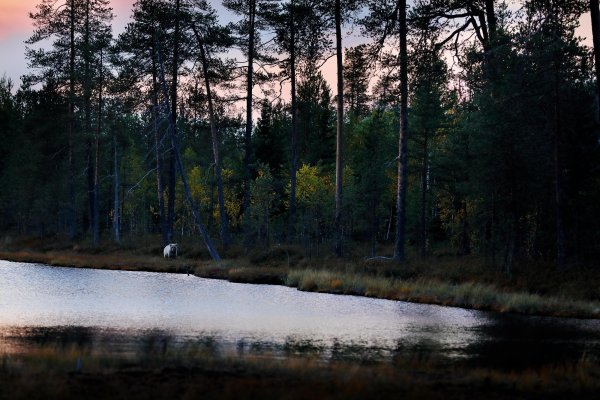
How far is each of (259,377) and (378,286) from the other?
17.6 meters

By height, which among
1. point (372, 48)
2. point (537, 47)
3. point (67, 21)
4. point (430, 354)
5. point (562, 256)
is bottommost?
point (430, 354)

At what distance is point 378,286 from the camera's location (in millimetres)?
28109

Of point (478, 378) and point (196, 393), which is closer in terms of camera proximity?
point (196, 393)

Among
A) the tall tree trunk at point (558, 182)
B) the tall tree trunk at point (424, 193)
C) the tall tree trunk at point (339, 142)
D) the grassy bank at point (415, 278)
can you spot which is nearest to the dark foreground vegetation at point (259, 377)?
the grassy bank at point (415, 278)

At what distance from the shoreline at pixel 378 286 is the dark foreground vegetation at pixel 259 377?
993 centimetres

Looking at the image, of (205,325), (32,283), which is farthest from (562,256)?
(32,283)

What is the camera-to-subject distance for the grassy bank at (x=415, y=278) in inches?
968

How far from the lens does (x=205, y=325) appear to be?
1930cm

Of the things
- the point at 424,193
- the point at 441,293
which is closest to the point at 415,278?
the point at 441,293

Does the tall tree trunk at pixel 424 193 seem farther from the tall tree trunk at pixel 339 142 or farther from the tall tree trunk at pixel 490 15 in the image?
the tall tree trunk at pixel 490 15

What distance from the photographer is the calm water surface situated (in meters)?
16.5

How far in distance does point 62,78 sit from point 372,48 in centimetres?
3347

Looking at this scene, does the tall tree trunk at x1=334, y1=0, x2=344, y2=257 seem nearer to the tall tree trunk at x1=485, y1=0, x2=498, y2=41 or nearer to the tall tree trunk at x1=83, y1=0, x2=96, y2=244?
the tall tree trunk at x1=485, y1=0, x2=498, y2=41

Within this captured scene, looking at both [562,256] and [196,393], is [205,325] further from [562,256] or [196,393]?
[562,256]
